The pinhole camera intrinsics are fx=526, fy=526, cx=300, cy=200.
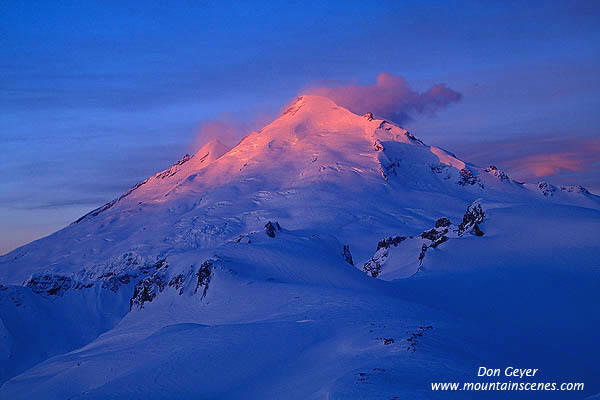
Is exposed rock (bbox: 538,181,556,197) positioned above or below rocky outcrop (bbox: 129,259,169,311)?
above

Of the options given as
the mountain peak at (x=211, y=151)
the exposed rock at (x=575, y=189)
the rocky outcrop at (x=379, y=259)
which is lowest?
the rocky outcrop at (x=379, y=259)

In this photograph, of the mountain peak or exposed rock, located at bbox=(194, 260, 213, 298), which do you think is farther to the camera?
the mountain peak

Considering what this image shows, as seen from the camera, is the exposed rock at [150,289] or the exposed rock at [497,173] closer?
the exposed rock at [150,289]

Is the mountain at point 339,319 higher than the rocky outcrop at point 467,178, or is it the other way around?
the rocky outcrop at point 467,178

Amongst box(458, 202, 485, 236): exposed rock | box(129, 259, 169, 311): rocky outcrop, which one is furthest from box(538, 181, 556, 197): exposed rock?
box(129, 259, 169, 311): rocky outcrop

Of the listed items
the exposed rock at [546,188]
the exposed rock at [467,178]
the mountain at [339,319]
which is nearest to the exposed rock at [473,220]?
the mountain at [339,319]

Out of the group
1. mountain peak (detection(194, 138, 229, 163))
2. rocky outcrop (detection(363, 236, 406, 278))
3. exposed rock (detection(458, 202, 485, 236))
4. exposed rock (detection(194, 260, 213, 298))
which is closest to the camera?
exposed rock (detection(194, 260, 213, 298))

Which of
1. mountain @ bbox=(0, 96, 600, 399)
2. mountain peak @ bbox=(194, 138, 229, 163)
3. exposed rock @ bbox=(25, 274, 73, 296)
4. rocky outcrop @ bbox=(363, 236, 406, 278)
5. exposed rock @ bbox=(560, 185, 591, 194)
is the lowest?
mountain @ bbox=(0, 96, 600, 399)

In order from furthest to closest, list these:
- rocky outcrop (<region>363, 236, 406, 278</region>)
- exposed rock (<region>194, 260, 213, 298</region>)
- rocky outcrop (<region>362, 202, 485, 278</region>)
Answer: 1. rocky outcrop (<region>363, 236, 406, 278</region>)
2. rocky outcrop (<region>362, 202, 485, 278</region>)
3. exposed rock (<region>194, 260, 213, 298</region>)

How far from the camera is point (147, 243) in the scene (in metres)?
105

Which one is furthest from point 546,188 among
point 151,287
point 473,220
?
point 151,287

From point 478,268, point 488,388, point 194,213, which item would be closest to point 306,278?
point 478,268

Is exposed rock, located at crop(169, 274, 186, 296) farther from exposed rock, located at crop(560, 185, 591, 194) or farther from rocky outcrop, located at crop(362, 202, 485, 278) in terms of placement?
exposed rock, located at crop(560, 185, 591, 194)

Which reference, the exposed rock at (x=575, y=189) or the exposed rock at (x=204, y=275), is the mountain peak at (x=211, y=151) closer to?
the exposed rock at (x=575, y=189)
